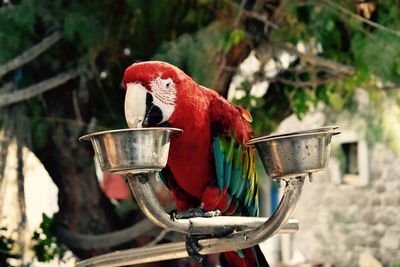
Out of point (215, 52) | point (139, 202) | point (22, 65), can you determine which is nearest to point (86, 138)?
point (139, 202)

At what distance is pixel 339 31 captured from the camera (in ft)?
11.0

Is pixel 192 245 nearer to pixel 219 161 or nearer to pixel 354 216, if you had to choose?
pixel 219 161

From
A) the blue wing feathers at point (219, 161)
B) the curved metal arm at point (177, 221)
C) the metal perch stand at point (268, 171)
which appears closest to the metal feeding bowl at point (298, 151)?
the metal perch stand at point (268, 171)

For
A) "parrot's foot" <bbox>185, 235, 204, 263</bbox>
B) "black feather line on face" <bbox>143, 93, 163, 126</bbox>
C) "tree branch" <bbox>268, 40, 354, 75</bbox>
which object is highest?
"tree branch" <bbox>268, 40, 354, 75</bbox>

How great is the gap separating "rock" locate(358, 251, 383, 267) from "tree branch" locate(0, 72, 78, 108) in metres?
3.43

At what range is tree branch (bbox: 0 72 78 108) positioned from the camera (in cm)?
306

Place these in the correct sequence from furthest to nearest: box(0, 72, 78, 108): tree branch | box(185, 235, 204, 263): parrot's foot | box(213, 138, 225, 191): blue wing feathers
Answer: box(0, 72, 78, 108): tree branch
box(213, 138, 225, 191): blue wing feathers
box(185, 235, 204, 263): parrot's foot

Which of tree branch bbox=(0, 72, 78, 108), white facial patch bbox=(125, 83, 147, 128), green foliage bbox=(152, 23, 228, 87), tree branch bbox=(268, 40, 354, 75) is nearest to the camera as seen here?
white facial patch bbox=(125, 83, 147, 128)

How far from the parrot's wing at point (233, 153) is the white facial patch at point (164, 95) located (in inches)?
7.3

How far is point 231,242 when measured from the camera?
1.31 m

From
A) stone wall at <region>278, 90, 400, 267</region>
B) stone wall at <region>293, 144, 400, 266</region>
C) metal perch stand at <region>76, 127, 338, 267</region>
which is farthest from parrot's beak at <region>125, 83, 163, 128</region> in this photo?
stone wall at <region>293, 144, 400, 266</region>

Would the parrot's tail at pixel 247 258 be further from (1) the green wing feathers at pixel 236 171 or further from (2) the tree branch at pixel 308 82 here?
(2) the tree branch at pixel 308 82

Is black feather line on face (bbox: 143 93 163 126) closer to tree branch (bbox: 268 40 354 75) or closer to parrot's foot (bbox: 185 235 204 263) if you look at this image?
parrot's foot (bbox: 185 235 204 263)

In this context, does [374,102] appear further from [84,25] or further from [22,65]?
[22,65]
